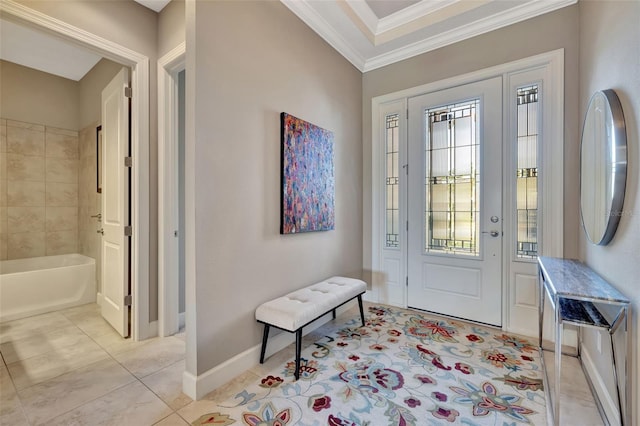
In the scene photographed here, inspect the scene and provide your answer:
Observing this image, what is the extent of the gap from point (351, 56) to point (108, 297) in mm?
3628

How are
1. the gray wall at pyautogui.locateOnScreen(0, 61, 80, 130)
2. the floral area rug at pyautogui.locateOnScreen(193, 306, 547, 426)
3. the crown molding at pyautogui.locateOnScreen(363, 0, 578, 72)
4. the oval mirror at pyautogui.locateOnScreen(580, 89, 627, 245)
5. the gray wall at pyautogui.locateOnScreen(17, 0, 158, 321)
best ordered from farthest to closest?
1. the gray wall at pyautogui.locateOnScreen(0, 61, 80, 130)
2. the crown molding at pyautogui.locateOnScreen(363, 0, 578, 72)
3. the gray wall at pyautogui.locateOnScreen(17, 0, 158, 321)
4. the floral area rug at pyautogui.locateOnScreen(193, 306, 547, 426)
5. the oval mirror at pyautogui.locateOnScreen(580, 89, 627, 245)

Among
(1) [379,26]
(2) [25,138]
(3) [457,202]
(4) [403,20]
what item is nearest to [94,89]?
(2) [25,138]

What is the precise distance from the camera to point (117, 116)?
2.54m

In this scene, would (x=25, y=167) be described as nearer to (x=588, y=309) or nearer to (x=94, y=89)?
(x=94, y=89)

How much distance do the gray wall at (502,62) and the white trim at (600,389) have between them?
31.9 inches

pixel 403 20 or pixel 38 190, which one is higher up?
pixel 403 20

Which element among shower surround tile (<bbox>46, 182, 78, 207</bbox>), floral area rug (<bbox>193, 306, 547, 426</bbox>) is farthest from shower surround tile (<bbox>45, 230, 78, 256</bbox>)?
floral area rug (<bbox>193, 306, 547, 426</bbox>)

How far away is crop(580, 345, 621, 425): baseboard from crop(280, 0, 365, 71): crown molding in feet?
11.1

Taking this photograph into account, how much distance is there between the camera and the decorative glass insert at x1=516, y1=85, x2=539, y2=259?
8.05 ft

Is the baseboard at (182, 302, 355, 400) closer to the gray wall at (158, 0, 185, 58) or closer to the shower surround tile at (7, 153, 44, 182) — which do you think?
the gray wall at (158, 0, 185, 58)

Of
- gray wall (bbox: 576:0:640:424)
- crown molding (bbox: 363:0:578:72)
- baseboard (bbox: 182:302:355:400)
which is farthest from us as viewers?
crown molding (bbox: 363:0:578:72)

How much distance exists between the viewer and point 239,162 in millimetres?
1924

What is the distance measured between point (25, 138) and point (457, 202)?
5.21 metres

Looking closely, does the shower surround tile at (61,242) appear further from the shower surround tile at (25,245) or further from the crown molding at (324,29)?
the crown molding at (324,29)
